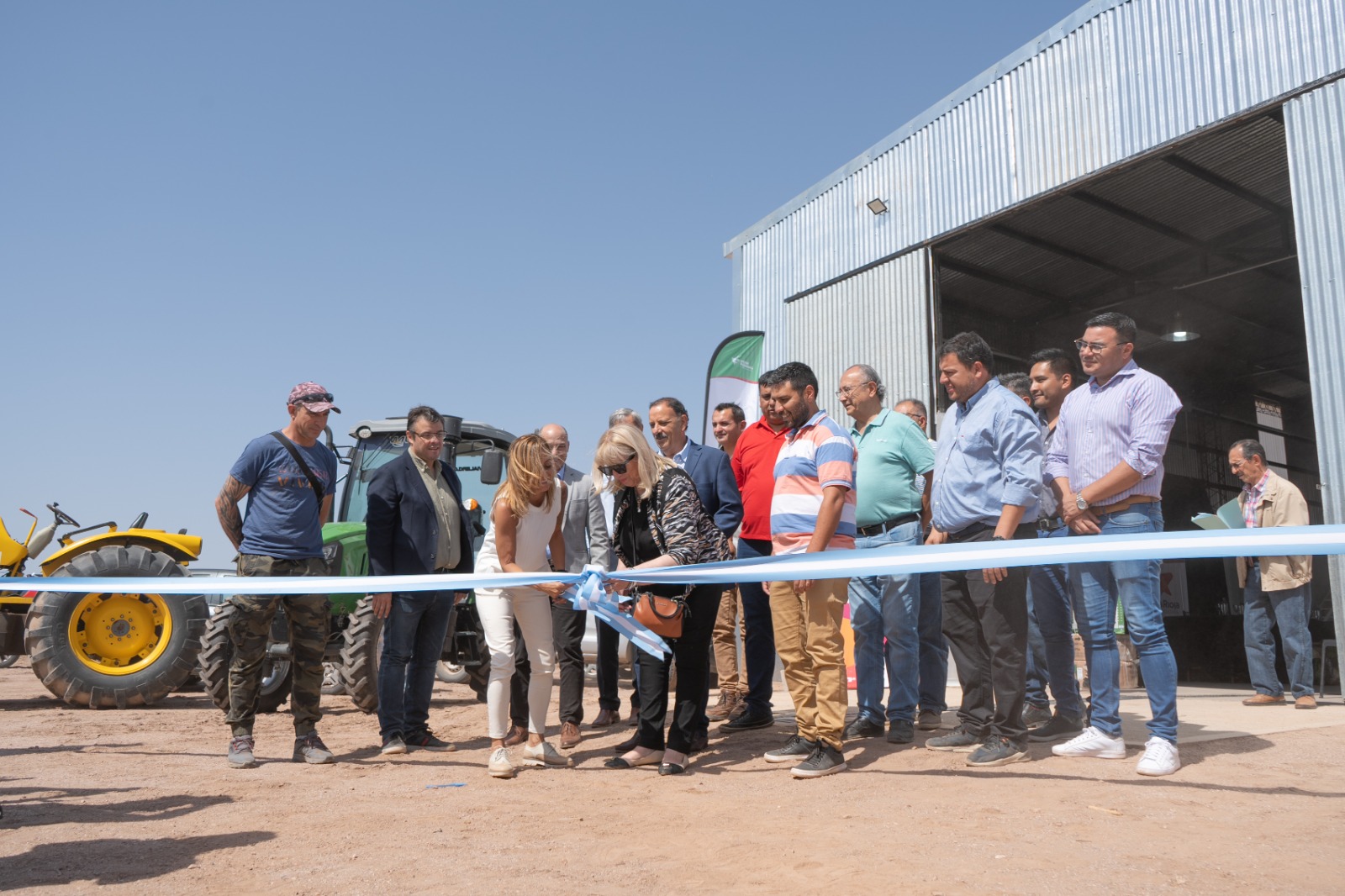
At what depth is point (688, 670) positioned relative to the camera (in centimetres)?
450

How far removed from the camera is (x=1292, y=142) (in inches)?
317

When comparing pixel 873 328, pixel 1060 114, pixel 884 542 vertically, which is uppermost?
pixel 1060 114

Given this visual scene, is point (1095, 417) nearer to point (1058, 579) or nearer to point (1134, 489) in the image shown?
point (1134, 489)

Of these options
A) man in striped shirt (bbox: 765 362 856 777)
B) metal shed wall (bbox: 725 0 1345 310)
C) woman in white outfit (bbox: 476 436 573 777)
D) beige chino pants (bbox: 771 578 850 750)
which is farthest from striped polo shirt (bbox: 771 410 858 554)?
metal shed wall (bbox: 725 0 1345 310)

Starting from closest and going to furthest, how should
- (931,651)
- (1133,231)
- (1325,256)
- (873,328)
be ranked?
(931,651) → (1325,256) → (873,328) → (1133,231)

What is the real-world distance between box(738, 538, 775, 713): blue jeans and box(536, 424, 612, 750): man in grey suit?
88 cm

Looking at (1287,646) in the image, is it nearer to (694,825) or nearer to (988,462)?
(988,462)

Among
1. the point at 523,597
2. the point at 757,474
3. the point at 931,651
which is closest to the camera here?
the point at 523,597

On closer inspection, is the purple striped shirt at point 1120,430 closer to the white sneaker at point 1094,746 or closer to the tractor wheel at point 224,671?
the white sneaker at point 1094,746

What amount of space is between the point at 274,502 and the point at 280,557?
0.29 meters

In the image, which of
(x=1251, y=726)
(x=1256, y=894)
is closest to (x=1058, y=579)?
(x=1251, y=726)

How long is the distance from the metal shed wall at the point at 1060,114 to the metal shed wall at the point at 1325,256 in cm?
33

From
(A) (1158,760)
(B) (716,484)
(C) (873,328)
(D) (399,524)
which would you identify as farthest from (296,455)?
(C) (873,328)

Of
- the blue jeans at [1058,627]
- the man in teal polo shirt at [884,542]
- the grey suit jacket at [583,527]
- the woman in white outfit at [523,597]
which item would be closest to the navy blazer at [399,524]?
the woman in white outfit at [523,597]
